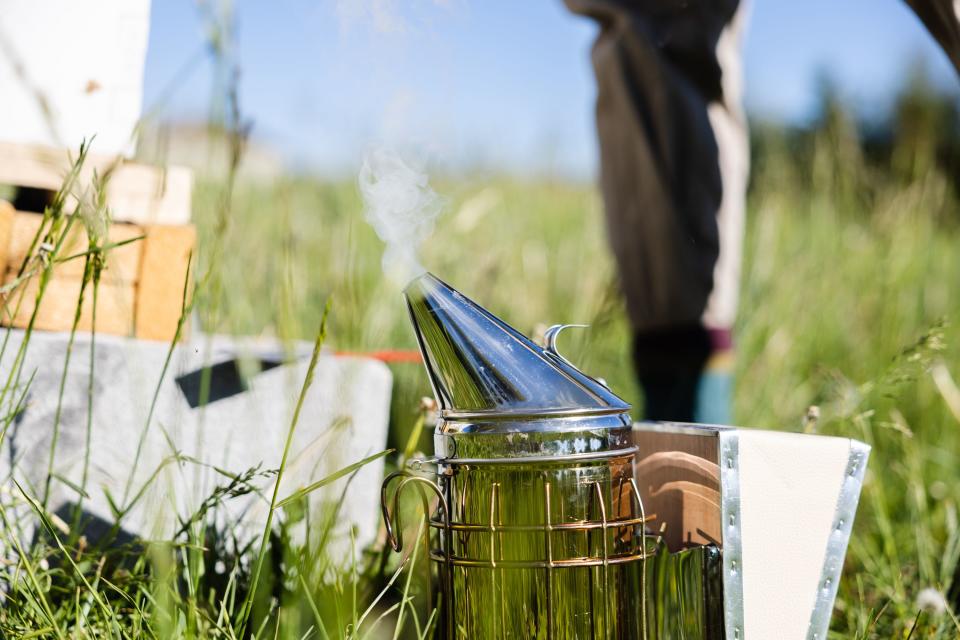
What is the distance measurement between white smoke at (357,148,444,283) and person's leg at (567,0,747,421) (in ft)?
2.63

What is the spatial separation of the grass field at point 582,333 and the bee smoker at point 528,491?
0.12 meters

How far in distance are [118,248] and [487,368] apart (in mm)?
624

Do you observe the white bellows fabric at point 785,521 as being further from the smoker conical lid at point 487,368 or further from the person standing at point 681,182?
the person standing at point 681,182

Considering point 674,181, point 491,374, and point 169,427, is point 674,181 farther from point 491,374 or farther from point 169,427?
point 169,427

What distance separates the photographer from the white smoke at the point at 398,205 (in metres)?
1.06

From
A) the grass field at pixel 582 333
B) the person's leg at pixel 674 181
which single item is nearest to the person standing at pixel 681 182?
the person's leg at pixel 674 181

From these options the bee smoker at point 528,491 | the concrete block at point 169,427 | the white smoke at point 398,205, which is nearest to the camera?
the bee smoker at point 528,491

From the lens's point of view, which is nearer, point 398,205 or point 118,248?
point 398,205

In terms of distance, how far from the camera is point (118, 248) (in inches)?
49.4

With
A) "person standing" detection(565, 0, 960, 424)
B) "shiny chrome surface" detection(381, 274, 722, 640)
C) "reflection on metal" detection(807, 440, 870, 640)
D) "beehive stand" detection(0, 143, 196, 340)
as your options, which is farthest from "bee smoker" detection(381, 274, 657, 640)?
"person standing" detection(565, 0, 960, 424)

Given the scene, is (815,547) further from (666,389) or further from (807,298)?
(807,298)

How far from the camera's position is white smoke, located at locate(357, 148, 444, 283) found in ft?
3.47

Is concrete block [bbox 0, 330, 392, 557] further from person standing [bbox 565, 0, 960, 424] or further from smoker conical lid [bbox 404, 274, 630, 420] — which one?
person standing [bbox 565, 0, 960, 424]

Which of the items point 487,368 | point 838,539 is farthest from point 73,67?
point 838,539
